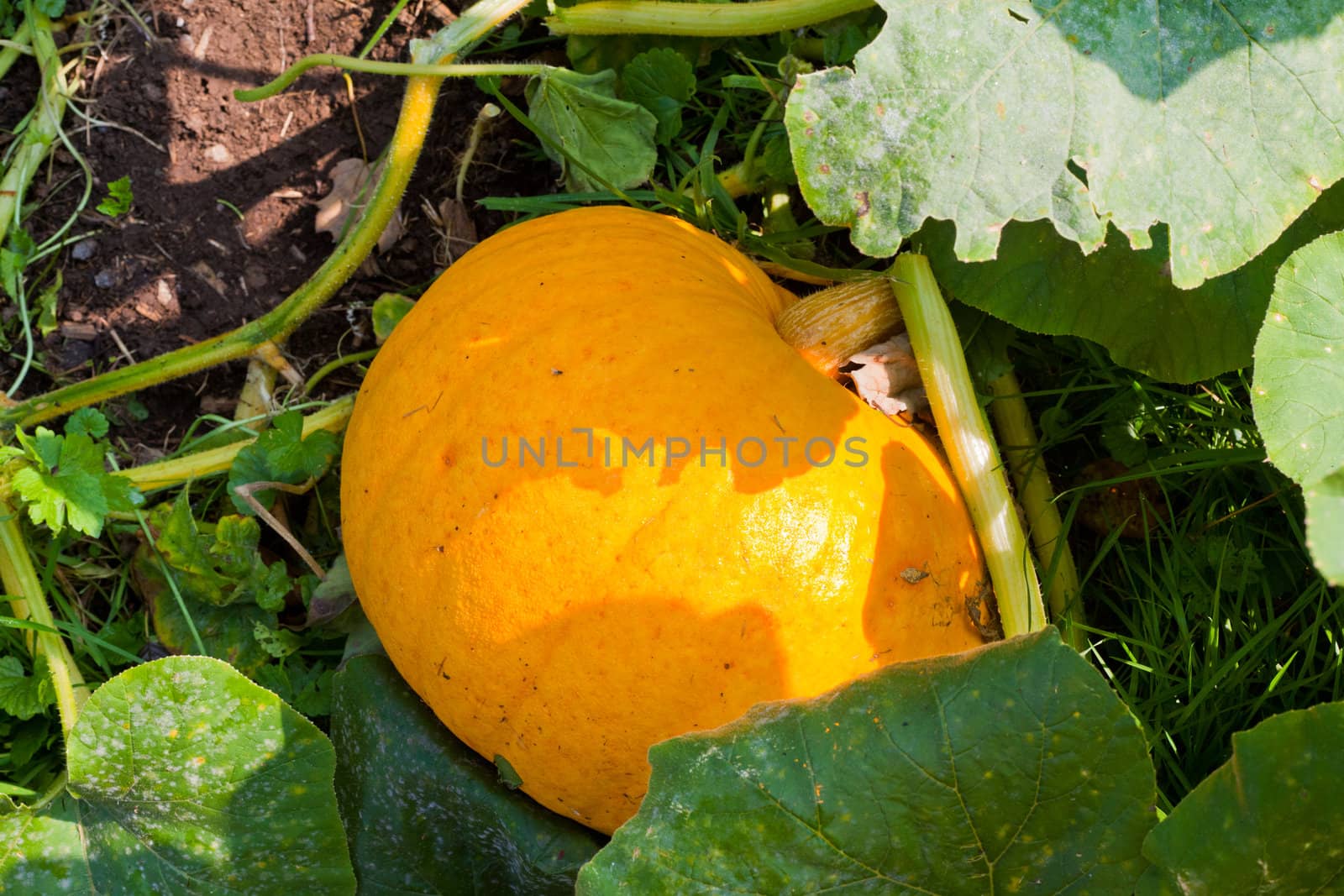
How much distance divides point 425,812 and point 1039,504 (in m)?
1.33

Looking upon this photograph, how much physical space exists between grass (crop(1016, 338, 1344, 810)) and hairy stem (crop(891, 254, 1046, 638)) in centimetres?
31

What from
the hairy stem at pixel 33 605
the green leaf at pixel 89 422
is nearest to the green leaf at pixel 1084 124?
the green leaf at pixel 89 422

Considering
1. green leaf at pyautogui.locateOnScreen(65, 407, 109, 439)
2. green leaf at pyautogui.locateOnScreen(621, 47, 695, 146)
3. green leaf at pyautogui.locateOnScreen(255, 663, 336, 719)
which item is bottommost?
green leaf at pyautogui.locateOnScreen(255, 663, 336, 719)

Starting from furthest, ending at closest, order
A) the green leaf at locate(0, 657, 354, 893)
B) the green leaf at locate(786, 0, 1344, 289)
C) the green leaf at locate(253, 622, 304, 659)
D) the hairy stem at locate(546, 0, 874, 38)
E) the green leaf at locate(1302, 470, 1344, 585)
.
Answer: the green leaf at locate(253, 622, 304, 659) → the hairy stem at locate(546, 0, 874, 38) → the green leaf at locate(0, 657, 354, 893) → the green leaf at locate(786, 0, 1344, 289) → the green leaf at locate(1302, 470, 1344, 585)

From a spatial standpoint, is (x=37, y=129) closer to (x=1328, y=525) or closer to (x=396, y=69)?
(x=396, y=69)

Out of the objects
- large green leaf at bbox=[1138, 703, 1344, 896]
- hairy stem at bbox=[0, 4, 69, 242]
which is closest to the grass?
large green leaf at bbox=[1138, 703, 1344, 896]

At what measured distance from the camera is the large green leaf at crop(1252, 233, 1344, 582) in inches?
65.9

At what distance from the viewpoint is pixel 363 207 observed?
2742mm

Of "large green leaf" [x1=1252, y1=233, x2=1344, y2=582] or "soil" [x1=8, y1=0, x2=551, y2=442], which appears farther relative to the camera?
"soil" [x1=8, y1=0, x2=551, y2=442]

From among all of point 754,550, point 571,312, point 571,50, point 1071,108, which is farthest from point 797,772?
point 571,50

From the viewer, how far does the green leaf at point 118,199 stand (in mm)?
2766

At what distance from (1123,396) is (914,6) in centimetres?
105

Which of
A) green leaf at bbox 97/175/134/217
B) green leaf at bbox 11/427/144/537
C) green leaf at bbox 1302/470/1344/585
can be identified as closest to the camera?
green leaf at bbox 1302/470/1344/585

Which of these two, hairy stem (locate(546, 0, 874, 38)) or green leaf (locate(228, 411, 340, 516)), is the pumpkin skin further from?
hairy stem (locate(546, 0, 874, 38))
